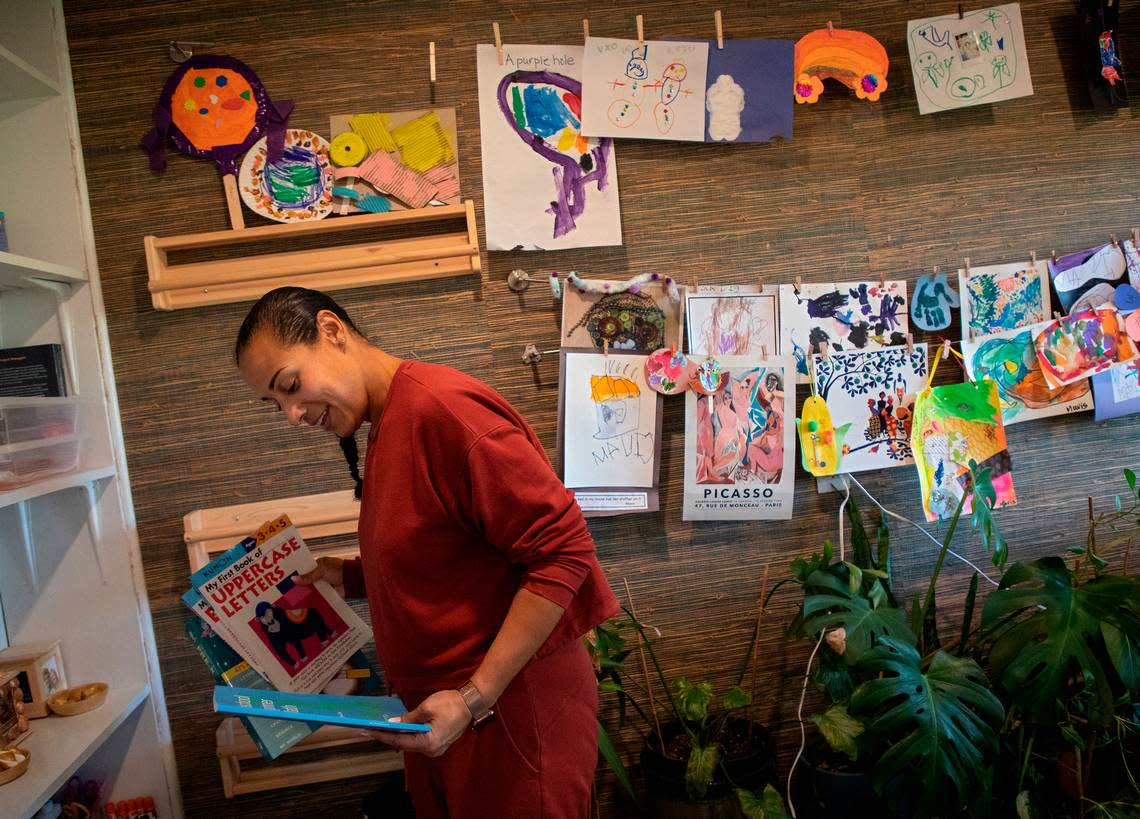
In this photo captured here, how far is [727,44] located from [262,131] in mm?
1139

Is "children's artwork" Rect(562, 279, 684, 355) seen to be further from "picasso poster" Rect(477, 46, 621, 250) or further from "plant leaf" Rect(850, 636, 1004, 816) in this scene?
"plant leaf" Rect(850, 636, 1004, 816)

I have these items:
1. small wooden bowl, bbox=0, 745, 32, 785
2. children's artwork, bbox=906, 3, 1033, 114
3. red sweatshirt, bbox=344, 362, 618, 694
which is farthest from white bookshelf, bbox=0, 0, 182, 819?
children's artwork, bbox=906, 3, 1033, 114

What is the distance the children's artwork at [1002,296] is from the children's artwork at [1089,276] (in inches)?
1.4

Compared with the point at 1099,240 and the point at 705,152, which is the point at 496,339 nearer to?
the point at 705,152

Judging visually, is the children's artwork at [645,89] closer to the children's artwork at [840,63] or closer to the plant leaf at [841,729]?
the children's artwork at [840,63]

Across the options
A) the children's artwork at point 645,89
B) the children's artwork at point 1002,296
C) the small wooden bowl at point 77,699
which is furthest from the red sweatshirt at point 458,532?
the children's artwork at point 1002,296

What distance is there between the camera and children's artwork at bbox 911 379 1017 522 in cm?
218

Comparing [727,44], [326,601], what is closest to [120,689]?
[326,601]

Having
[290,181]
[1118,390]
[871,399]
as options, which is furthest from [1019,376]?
[290,181]

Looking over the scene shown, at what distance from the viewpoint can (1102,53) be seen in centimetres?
219

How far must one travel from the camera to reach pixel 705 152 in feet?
7.07

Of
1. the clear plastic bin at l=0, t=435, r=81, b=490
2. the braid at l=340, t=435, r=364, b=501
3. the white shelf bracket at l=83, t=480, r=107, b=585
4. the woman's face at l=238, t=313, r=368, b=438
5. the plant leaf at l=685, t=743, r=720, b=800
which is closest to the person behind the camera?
the woman's face at l=238, t=313, r=368, b=438

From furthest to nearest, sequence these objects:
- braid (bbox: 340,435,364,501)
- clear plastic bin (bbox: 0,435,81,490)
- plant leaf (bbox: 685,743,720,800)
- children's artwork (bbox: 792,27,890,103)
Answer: children's artwork (bbox: 792,27,890,103) < plant leaf (bbox: 685,743,720,800) < clear plastic bin (bbox: 0,435,81,490) < braid (bbox: 340,435,364,501)

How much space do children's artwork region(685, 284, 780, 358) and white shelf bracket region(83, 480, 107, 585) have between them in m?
1.46
